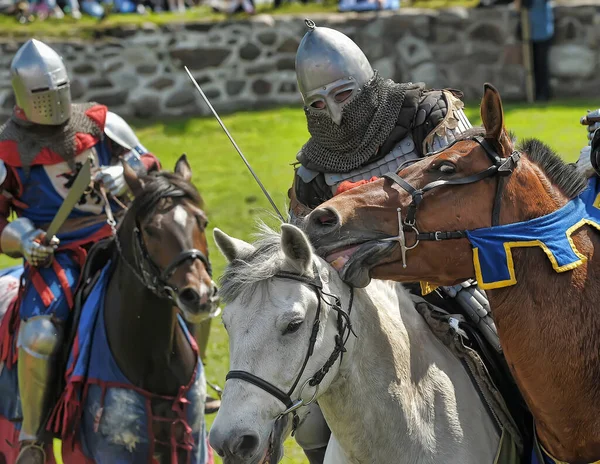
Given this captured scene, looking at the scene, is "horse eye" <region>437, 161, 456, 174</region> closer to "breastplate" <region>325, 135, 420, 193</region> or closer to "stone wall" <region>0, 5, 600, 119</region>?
"breastplate" <region>325, 135, 420, 193</region>

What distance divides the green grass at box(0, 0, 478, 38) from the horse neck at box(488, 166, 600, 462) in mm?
13382

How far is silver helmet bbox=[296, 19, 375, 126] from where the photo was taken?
15.1 ft

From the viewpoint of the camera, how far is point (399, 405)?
3.86 metres

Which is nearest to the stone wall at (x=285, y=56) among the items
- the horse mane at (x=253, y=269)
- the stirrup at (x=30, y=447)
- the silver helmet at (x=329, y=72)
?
the stirrup at (x=30, y=447)

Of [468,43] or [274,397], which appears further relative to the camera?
[468,43]

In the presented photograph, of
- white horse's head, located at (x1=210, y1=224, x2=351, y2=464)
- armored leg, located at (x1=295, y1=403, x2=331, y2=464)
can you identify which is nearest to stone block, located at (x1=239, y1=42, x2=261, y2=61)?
armored leg, located at (x1=295, y1=403, x2=331, y2=464)

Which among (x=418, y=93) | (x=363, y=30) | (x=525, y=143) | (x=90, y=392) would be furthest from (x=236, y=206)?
(x=525, y=143)

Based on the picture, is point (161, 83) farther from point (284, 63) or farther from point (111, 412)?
point (111, 412)

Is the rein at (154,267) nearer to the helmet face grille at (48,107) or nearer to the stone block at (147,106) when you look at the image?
the helmet face grille at (48,107)

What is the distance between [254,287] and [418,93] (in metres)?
1.66

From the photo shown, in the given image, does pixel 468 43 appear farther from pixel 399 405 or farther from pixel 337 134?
pixel 399 405

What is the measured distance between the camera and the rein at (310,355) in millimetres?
3424

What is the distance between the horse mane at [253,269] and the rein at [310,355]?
0.17ft

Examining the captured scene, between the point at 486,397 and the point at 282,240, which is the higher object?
the point at 282,240
